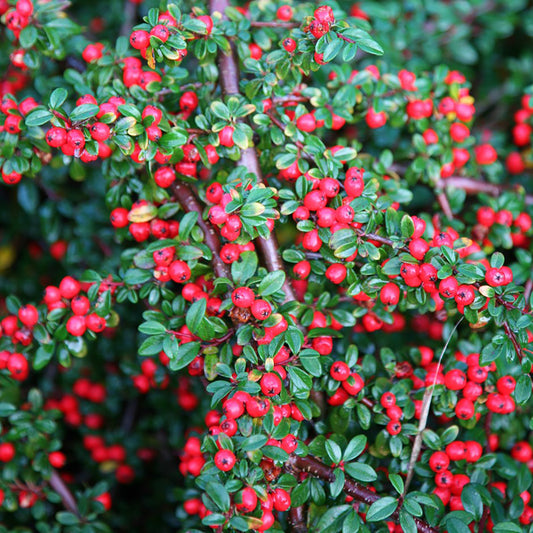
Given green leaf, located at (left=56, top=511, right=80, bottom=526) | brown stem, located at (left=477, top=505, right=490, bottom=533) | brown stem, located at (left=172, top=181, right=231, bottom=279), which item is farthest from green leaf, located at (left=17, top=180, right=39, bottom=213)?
brown stem, located at (left=477, top=505, right=490, bottom=533)

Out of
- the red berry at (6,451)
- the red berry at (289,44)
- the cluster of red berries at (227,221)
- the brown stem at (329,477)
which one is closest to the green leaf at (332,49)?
the red berry at (289,44)

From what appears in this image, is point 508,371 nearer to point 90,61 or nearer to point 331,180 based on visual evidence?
point 331,180

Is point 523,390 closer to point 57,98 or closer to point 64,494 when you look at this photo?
point 57,98

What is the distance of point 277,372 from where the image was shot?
1921mm

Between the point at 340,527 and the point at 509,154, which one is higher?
the point at 509,154

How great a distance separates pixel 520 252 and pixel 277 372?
138 centimetres

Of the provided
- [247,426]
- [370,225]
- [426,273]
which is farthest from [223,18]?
[247,426]

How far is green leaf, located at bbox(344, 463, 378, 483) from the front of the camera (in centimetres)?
199

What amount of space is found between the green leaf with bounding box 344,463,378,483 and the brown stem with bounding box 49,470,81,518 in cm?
134

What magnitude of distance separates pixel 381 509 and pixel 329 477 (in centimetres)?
20

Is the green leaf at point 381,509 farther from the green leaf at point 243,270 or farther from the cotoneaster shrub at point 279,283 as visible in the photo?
the green leaf at point 243,270

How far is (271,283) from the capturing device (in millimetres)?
1996

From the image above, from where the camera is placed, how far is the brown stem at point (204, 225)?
2.13 meters

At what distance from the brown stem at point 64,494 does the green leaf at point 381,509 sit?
140 centimetres
